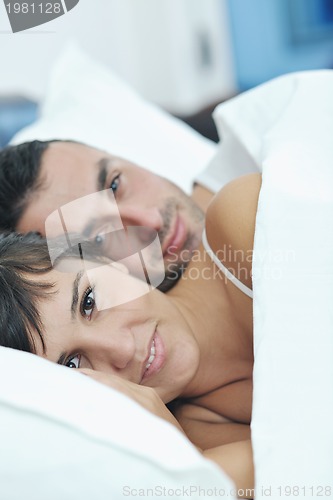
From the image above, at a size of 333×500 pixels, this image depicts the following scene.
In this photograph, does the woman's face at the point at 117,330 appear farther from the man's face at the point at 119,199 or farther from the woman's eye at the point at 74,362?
the man's face at the point at 119,199

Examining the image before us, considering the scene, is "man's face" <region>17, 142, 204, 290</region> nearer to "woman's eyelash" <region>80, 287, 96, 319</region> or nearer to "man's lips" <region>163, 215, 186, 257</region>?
"man's lips" <region>163, 215, 186, 257</region>

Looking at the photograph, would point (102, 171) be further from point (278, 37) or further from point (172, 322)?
point (278, 37)

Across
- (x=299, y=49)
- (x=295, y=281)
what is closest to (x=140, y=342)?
(x=295, y=281)

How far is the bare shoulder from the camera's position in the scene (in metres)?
0.96

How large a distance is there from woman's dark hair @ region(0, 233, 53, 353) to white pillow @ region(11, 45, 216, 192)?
32.8 inches

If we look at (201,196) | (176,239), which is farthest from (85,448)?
(201,196)

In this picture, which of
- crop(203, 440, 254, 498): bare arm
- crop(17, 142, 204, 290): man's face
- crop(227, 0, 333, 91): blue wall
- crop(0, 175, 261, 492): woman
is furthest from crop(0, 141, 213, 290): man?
crop(227, 0, 333, 91): blue wall

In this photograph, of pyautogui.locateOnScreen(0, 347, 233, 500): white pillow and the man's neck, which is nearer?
pyautogui.locateOnScreen(0, 347, 233, 500): white pillow

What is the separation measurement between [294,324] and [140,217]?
21.8 inches

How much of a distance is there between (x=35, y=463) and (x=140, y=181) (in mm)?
841

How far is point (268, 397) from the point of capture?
77cm

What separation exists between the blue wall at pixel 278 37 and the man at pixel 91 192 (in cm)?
148

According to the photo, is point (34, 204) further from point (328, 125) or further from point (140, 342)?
point (328, 125)

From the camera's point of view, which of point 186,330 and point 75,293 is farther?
point 186,330
